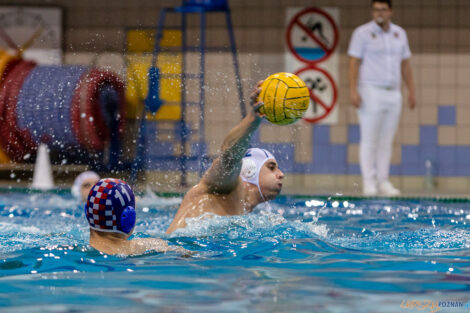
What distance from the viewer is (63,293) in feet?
8.62

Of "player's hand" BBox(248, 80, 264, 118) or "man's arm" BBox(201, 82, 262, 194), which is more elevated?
"player's hand" BBox(248, 80, 264, 118)

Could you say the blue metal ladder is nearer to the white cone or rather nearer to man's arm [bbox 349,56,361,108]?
the white cone

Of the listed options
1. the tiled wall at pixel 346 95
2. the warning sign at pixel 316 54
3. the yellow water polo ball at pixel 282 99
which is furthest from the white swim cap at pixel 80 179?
the warning sign at pixel 316 54

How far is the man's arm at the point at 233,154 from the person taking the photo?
339 centimetres

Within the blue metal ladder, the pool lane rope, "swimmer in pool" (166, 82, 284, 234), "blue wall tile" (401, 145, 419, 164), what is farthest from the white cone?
"swimmer in pool" (166, 82, 284, 234)

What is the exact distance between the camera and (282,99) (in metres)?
3.33

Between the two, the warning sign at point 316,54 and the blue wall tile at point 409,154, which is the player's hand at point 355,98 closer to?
the warning sign at point 316,54

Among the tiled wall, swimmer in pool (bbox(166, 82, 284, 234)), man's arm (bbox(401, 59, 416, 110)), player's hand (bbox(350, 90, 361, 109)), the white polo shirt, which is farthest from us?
the tiled wall

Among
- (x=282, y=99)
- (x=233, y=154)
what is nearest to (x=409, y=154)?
(x=233, y=154)

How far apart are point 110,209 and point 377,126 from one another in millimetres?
4735

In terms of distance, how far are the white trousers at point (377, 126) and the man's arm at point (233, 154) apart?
12.3 ft

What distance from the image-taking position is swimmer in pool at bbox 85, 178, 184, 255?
125 inches

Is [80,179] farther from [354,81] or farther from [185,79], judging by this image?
[185,79]

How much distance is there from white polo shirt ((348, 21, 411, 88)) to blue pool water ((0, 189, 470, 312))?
2.73 m
